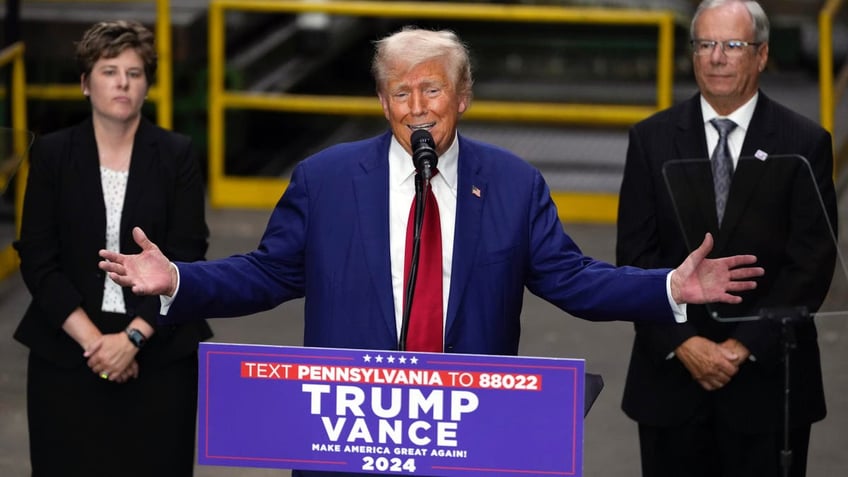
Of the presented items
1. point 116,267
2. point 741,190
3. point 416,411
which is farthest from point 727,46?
point 116,267

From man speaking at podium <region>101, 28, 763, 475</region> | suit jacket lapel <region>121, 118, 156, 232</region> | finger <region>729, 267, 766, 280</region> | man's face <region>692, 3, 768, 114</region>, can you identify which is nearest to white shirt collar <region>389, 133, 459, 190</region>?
man speaking at podium <region>101, 28, 763, 475</region>

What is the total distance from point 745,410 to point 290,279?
145 cm

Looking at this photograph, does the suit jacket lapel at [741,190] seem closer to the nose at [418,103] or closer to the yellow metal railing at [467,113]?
the nose at [418,103]

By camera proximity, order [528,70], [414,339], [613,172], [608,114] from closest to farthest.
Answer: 1. [414,339]
2. [608,114]
3. [613,172]
4. [528,70]

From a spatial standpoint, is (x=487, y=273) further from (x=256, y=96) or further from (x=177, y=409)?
(x=256, y=96)

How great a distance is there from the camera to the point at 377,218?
3.65 m

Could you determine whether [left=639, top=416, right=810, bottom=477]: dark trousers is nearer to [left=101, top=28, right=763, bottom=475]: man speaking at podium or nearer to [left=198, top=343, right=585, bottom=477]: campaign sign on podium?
[left=101, top=28, right=763, bottom=475]: man speaking at podium

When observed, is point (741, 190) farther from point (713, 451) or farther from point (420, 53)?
point (420, 53)

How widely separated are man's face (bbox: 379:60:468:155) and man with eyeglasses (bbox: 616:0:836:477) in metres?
1.10

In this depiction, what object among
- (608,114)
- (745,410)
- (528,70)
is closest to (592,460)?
(745,410)

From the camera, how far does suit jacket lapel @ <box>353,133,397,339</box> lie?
11.7 ft

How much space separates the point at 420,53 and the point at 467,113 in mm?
5283

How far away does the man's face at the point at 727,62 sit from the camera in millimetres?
4438

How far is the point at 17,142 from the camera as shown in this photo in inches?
165
